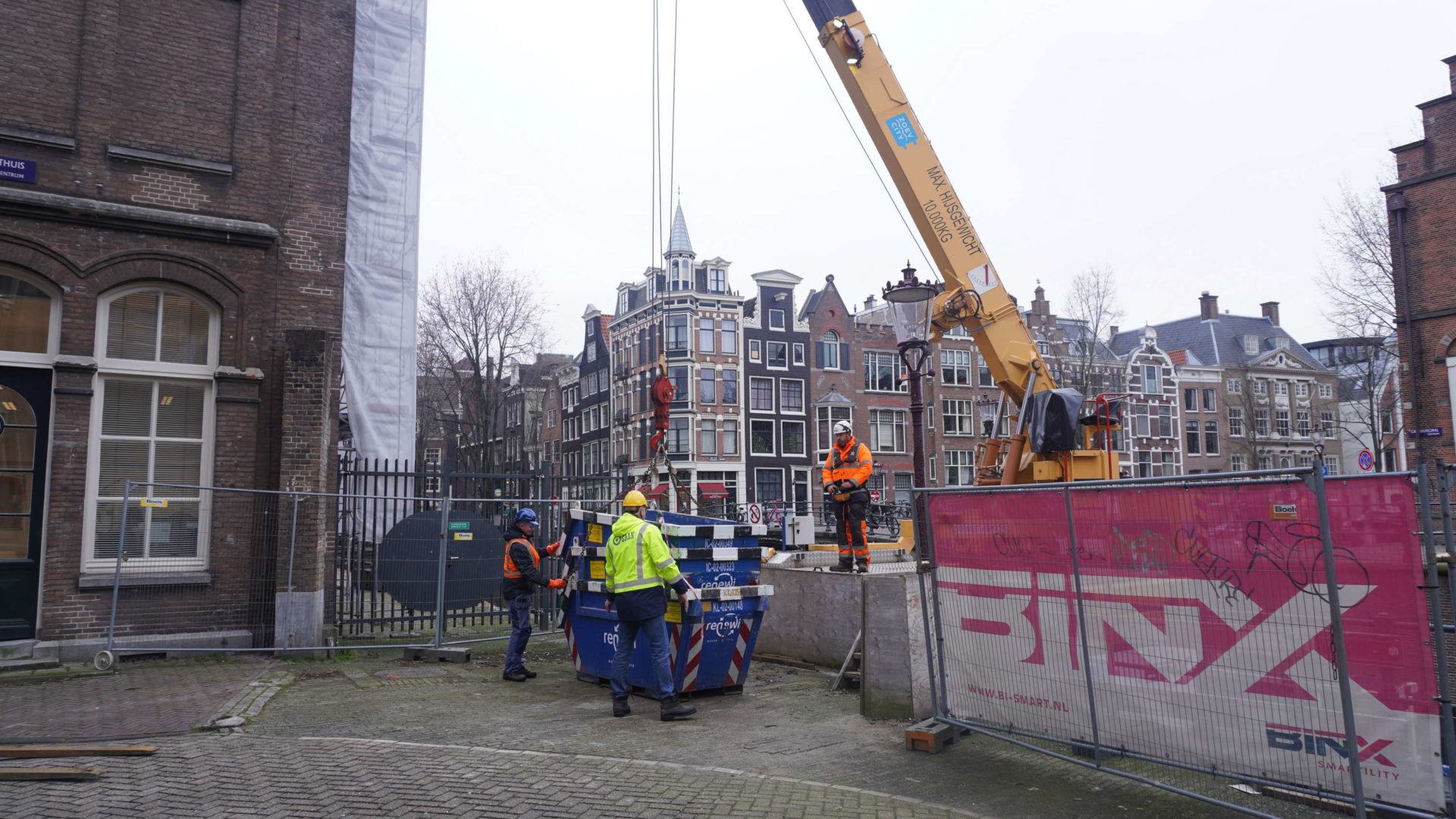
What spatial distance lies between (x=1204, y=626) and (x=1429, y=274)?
2535 centimetres

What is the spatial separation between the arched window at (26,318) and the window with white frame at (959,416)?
4849cm

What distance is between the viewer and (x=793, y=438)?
51.9 metres

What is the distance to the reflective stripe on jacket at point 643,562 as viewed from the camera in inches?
311

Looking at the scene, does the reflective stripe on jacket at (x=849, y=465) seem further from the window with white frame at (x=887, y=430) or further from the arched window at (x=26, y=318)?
the window with white frame at (x=887, y=430)

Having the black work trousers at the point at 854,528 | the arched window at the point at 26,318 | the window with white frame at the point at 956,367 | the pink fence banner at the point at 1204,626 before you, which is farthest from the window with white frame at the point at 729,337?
the pink fence banner at the point at 1204,626

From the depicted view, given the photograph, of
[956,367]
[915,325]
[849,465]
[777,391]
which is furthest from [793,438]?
[849,465]

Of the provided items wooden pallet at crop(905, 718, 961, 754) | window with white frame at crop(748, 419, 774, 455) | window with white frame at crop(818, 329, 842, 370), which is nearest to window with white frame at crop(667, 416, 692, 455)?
window with white frame at crop(748, 419, 774, 455)

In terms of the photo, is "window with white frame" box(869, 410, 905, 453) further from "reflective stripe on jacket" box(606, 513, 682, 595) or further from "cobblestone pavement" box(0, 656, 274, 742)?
"reflective stripe on jacket" box(606, 513, 682, 595)

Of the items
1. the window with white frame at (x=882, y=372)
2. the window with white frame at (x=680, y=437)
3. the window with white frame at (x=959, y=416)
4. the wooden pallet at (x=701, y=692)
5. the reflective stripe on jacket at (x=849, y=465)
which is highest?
the window with white frame at (x=882, y=372)

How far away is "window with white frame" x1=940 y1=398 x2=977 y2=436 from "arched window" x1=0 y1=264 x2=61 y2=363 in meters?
48.5

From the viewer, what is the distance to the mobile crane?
44.1 feet

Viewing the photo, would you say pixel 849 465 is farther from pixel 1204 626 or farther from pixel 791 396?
pixel 791 396

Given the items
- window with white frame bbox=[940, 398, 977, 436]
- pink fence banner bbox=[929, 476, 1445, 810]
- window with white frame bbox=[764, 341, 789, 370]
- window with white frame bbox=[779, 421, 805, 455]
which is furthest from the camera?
window with white frame bbox=[940, 398, 977, 436]

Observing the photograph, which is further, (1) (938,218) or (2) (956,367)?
(2) (956,367)
